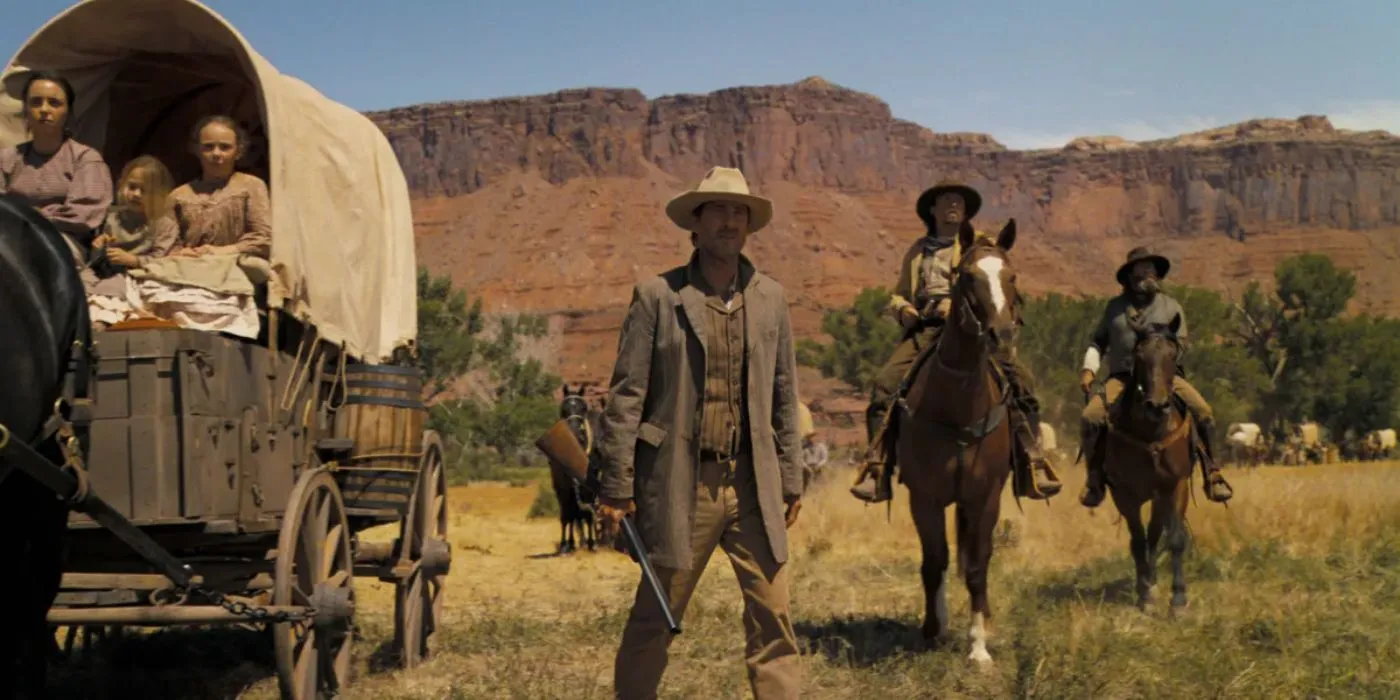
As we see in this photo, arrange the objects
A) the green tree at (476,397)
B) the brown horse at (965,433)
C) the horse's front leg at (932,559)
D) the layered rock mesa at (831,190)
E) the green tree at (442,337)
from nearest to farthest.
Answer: the brown horse at (965,433) → the horse's front leg at (932,559) → the green tree at (442,337) → the green tree at (476,397) → the layered rock mesa at (831,190)

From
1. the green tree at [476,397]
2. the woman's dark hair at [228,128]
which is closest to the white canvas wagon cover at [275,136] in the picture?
the woman's dark hair at [228,128]

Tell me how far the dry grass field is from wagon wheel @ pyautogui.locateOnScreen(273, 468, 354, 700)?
23.3 inches

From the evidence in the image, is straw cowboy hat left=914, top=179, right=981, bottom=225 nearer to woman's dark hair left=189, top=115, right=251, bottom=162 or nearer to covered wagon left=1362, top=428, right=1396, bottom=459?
woman's dark hair left=189, top=115, right=251, bottom=162

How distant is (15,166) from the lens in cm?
599

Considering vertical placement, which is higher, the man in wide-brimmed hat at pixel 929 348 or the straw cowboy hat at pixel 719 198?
the straw cowboy hat at pixel 719 198

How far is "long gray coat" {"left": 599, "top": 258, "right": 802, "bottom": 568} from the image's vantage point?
507 centimetres

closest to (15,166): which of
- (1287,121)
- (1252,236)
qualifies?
(1252,236)

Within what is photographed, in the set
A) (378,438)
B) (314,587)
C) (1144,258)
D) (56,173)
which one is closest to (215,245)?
(56,173)

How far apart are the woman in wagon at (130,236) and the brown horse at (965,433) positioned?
3.83 metres

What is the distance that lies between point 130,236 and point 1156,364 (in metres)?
6.35

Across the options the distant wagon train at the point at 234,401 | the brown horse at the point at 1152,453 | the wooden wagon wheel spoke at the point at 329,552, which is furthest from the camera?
the brown horse at the point at 1152,453

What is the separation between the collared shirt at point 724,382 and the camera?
16.8 ft

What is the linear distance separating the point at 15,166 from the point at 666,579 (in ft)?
10.8

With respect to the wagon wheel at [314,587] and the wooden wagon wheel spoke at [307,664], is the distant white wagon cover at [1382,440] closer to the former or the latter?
the wagon wheel at [314,587]
